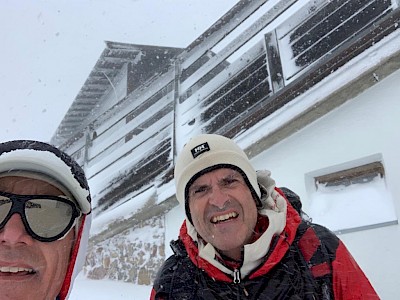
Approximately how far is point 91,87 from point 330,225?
10.7 m

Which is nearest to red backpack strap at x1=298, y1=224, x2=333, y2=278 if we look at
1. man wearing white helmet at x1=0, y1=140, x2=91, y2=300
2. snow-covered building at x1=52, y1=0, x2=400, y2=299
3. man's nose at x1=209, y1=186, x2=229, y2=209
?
man's nose at x1=209, y1=186, x2=229, y2=209

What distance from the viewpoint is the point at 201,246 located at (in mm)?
2174

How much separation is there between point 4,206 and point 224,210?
1.07m

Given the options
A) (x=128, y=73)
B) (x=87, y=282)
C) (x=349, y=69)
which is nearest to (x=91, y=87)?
(x=128, y=73)

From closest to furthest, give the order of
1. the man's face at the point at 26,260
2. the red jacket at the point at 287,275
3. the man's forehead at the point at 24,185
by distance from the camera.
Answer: the man's face at the point at 26,260 → the man's forehead at the point at 24,185 → the red jacket at the point at 287,275

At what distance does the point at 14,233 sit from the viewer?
1.32m

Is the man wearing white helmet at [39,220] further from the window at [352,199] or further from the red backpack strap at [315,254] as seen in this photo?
the window at [352,199]

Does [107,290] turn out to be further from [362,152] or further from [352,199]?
[362,152]

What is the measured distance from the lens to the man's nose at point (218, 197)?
6.94ft

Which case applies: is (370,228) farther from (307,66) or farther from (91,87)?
(91,87)

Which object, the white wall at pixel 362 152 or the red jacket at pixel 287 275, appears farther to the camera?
the white wall at pixel 362 152

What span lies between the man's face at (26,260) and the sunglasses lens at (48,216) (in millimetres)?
31

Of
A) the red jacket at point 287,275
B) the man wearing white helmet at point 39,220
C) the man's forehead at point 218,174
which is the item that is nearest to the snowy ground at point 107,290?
the red jacket at point 287,275

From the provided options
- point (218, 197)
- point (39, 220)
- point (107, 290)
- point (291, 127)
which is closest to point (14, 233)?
point (39, 220)
